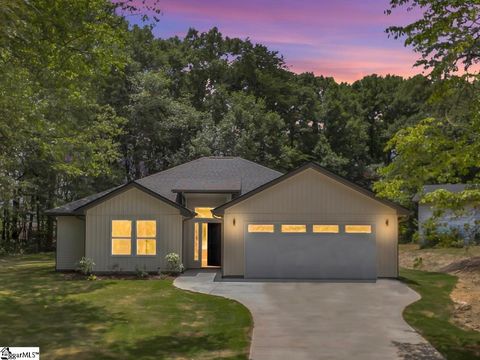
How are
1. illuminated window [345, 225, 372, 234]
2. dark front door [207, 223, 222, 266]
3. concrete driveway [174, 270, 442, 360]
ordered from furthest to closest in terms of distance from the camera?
dark front door [207, 223, 222, 266]
illuminated window [345, 225, 372, 234]
concrete driveway [174, 270, 442, 360]

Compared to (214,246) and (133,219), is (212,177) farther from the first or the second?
(133,219)

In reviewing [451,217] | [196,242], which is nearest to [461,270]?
[196,242]

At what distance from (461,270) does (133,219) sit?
51.7ft

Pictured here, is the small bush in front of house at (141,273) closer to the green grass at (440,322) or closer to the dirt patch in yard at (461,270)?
the green grass at (440,322)

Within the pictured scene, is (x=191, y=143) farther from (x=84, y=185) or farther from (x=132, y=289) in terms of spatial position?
(x=132, y=289)

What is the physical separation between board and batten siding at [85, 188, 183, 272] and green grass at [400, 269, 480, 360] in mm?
10531

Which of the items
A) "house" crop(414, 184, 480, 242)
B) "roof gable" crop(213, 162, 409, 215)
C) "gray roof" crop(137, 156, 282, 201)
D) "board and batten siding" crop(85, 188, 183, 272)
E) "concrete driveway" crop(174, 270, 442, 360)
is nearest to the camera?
"concrete driveway" crop(174, 270, 442, 360)

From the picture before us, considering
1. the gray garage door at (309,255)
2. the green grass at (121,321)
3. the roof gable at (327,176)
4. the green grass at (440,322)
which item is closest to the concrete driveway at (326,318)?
the green grass at (440,322)

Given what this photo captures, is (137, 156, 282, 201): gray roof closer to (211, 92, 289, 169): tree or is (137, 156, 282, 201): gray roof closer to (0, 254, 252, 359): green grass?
(0, 254, 252, 359): green grass

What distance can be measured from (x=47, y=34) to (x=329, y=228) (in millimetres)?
14250

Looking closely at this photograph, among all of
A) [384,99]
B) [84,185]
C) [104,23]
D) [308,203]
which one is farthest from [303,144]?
[104,23]

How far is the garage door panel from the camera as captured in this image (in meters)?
22.6

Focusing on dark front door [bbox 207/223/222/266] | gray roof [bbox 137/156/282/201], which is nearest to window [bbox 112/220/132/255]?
gray roof [bbox 137/156/282/201]

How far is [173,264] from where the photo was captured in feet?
76.0
